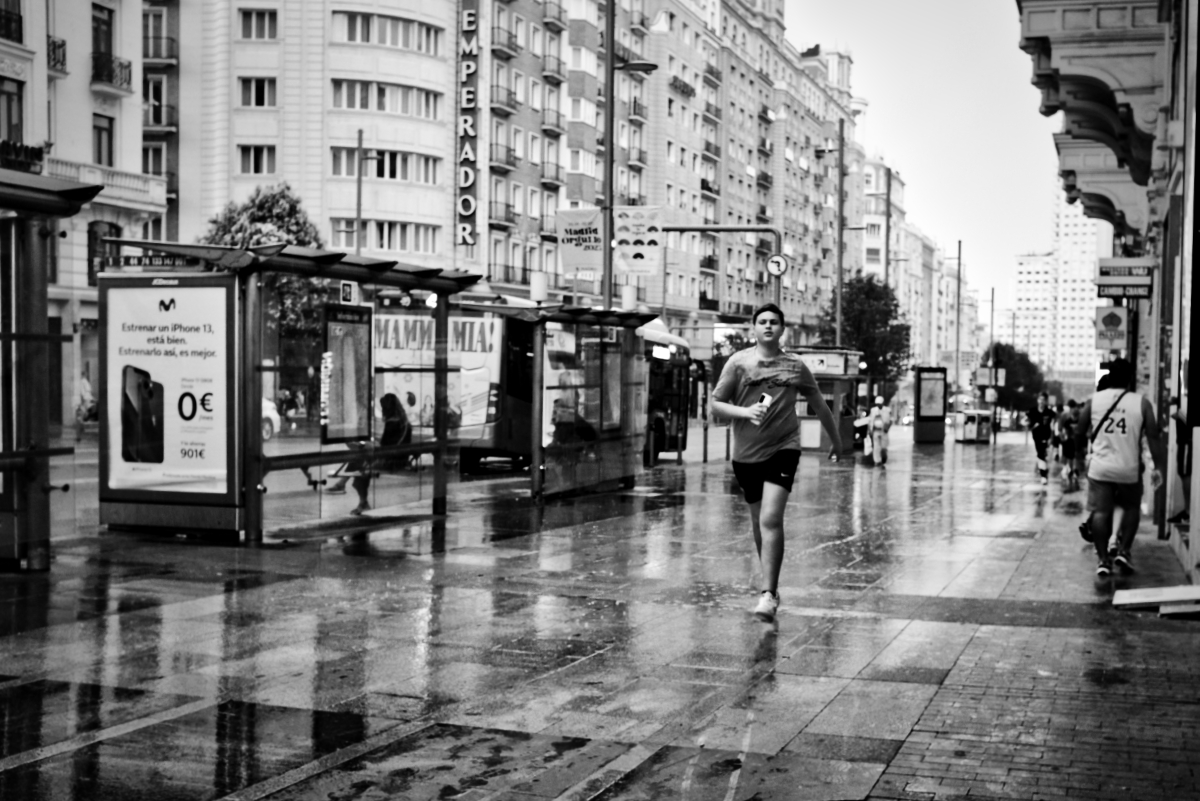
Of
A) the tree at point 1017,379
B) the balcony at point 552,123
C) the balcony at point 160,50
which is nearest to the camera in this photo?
the balcony at point 160,50

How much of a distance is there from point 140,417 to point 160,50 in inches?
2150

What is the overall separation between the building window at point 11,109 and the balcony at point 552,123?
34.7 metres

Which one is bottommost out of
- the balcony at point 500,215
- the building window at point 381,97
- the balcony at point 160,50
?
the balcony at point 500,215

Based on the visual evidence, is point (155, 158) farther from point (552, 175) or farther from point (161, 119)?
point (552, 175)

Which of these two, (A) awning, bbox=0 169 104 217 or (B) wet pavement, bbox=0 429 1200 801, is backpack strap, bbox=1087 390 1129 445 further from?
(A) awning, bbox=0 169 104 217

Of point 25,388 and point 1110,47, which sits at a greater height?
point 1110,47

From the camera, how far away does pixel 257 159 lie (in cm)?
6412

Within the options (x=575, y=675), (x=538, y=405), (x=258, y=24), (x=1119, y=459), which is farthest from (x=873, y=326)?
(x=575, y=675)

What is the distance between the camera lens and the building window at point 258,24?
2517 inches

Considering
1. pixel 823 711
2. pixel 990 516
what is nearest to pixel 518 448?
pixel 990 516

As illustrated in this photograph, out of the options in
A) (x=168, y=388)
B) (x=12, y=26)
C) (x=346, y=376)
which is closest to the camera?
(x=168, y=388)

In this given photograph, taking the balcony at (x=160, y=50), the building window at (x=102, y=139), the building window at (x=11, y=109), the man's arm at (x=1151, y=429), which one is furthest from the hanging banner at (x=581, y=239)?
the balcony at (x=160, y=50)

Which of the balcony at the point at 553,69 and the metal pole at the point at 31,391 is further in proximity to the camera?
the balcony at the point at 553,69

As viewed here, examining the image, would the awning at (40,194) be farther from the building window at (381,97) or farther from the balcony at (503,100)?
the balcony at (503,100)
